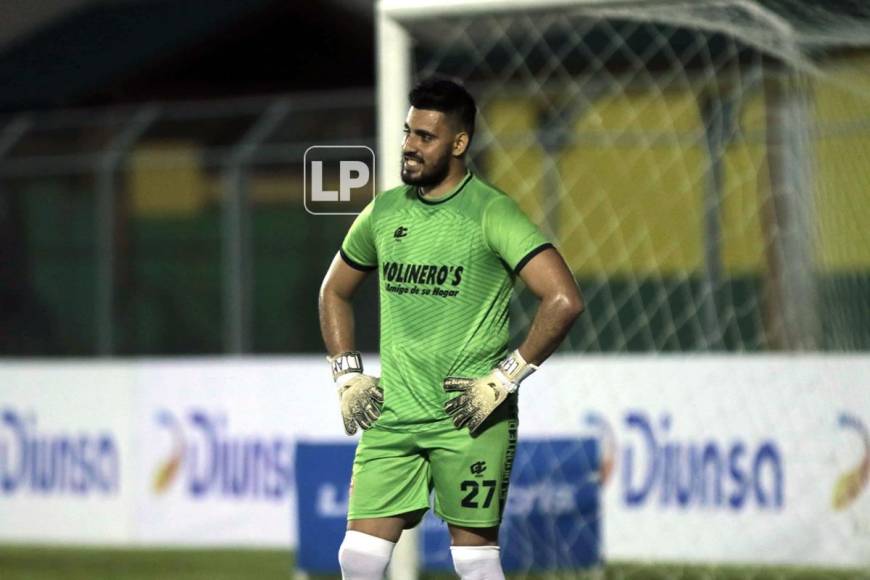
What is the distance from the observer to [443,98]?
19.0 ft

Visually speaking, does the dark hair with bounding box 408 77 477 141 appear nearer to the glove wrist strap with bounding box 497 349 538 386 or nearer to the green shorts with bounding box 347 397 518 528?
the glove wrist strap with bounding box 497 349 538 386

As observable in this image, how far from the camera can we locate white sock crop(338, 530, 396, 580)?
5.88 meters

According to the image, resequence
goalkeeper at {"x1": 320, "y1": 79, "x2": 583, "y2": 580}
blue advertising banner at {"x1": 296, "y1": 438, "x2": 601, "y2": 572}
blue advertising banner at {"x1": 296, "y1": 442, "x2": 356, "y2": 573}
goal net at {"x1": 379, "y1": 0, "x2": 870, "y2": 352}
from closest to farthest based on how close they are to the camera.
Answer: goalkeeper at {"x1": 320, "y1": 79, "x2": 583, "y2": 580} < goal net at {"x1": 379, "y1": 0, "x2": 870, "y2": 352} < blue advertising banner at {"x1": 296, "y1": 438, "x2": 601, "y2": 572} < blue advertising banner at {"x1": 296, "y1": 442, "x2": 356, "y2": 573}

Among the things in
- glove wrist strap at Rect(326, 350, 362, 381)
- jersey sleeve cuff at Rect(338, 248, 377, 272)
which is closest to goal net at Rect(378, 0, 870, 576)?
jersey sleeve cuff at Rect(338, 248, 377, 272)

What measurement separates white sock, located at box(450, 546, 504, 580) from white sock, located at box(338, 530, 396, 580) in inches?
9.4

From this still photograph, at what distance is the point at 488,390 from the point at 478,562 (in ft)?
1.96

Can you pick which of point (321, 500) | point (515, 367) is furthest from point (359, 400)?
point (321, 500)

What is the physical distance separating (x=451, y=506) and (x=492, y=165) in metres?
11.3

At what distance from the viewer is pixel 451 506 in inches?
231

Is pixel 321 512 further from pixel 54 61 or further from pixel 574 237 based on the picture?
pixel 54 61

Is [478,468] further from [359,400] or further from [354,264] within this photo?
[354,264]

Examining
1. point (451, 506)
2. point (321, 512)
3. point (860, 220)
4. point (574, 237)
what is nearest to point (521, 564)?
point (321, 512)

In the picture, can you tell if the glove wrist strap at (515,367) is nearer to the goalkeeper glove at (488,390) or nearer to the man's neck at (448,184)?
the goalkeeper glove at (488,390)

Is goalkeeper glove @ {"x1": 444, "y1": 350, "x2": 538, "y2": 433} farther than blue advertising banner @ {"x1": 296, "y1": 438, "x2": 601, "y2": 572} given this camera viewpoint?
No
